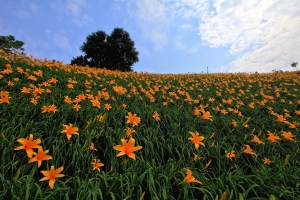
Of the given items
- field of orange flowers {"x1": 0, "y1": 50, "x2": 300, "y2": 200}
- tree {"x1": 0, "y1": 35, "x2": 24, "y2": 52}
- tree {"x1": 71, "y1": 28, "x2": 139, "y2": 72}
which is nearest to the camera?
field of orange flowers {"x1": 0, "y1": 50, "x2": 300, "y2": 200}

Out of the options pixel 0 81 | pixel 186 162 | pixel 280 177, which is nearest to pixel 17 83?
pixel 0 81

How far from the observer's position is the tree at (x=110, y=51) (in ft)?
94.2

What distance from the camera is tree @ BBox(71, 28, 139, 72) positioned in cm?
2872

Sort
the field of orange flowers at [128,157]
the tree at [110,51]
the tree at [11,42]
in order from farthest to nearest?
the tree at [110,51]
the tree at [11,42]
the field of orange flowers at [128,157]

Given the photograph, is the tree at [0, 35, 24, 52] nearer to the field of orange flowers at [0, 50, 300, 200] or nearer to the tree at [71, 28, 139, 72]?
the tree at [71, 28, 139, 72]

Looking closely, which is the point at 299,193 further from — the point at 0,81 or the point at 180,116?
the point at 0,81

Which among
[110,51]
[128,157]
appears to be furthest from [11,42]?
[128,157]

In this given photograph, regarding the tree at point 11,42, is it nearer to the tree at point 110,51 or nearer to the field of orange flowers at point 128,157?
the tree at point 110,51

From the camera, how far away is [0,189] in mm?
1475

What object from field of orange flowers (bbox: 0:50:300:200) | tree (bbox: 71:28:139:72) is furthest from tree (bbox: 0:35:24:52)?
field of orange flowers (bbox: 0:50:300:200)

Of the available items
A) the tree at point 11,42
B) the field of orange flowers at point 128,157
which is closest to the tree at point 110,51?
the tree at point 11,42

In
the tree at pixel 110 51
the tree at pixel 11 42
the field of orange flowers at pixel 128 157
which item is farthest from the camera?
the tree at pixel 110 51

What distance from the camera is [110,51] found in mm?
29031

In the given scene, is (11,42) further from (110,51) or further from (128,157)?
(128,157)
